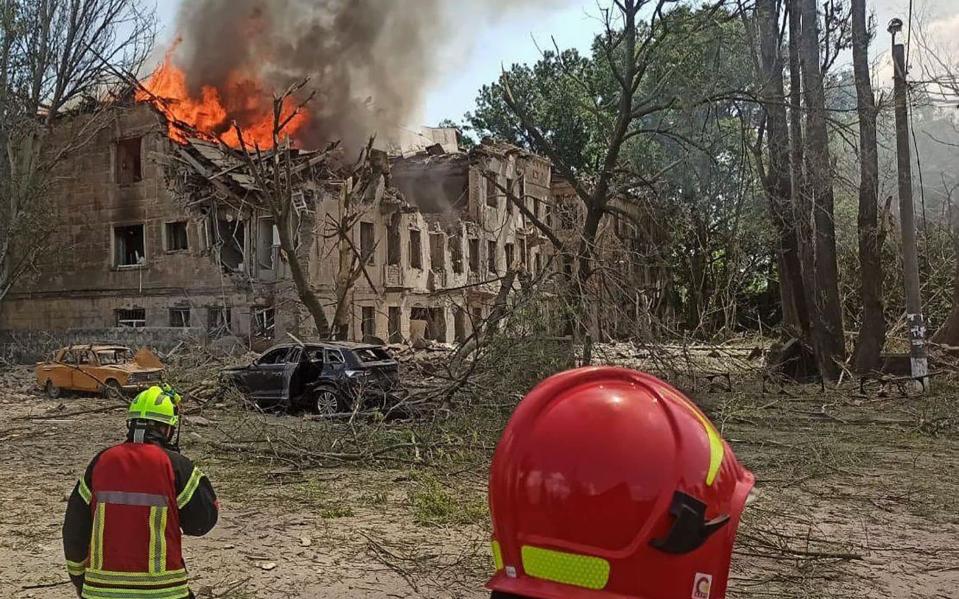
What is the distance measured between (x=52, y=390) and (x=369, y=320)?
452 inches

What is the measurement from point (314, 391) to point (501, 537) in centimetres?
1346

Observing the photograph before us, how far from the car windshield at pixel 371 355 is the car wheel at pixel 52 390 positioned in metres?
9.58

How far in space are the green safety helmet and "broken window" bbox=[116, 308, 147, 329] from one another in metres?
27.7

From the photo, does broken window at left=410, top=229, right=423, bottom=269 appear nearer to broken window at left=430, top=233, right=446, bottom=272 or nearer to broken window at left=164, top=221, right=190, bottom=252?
broken window at left=430, top=233, right=446, bottom=272

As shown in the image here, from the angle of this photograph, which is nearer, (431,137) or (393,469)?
(393,469)

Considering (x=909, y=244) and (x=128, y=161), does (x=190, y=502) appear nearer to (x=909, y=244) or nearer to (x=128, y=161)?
(x=909, y=244)

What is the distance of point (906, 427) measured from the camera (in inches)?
486

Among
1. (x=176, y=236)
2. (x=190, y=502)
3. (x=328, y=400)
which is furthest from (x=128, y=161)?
(x=190, y=502)

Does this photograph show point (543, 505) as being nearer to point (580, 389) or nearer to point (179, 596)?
point (580, 389)

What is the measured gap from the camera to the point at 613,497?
1.74 m

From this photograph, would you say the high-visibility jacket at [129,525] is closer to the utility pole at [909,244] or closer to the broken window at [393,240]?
the utility pole at [909,244]

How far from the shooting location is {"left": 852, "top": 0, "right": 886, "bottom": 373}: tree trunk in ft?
60.7

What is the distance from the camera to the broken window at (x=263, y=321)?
27406 mm

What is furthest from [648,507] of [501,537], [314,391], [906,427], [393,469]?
[314,391]
